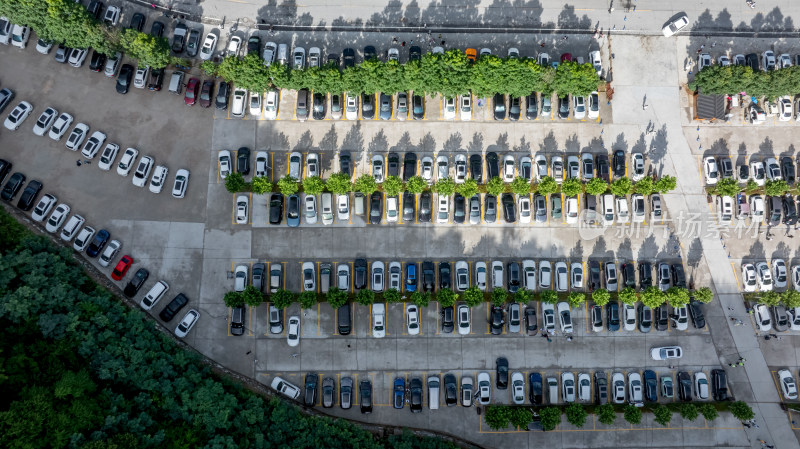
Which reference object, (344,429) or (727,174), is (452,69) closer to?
(727,174)

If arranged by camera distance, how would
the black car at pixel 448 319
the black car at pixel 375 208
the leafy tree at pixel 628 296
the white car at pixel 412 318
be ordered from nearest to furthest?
the leafy tree at pixel 628 296 < the white car at pixel 412 318 < the black car at pixel 448 319 < the black car at pixel 375 208

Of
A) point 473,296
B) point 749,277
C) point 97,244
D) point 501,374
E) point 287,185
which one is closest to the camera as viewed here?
point 473,296

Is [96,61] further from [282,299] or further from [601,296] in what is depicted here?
[601,296]

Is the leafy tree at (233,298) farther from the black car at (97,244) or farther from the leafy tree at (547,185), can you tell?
the leafy tree at (547,185)

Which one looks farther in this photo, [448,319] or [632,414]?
[448,319]

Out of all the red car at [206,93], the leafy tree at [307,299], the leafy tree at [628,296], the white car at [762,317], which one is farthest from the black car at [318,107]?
the white car at [762,317]

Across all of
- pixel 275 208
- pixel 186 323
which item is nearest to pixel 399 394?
pixel 186 323
